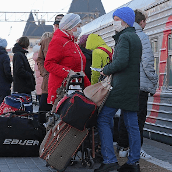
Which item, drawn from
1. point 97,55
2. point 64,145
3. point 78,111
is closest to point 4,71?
point 97,55

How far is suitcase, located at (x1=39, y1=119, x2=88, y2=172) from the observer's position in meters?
4.11

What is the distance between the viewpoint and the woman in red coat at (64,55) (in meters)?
4.66

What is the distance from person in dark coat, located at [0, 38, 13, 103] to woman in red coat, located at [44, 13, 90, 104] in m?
2.39

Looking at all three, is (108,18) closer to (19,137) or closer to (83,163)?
(19,137)

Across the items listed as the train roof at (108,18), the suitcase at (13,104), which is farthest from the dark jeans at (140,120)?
the train roof at (108,18)

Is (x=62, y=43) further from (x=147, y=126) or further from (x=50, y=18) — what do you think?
(x=50, y=18)

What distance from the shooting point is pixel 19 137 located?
5.22m

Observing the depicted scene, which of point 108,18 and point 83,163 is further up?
point 108,18

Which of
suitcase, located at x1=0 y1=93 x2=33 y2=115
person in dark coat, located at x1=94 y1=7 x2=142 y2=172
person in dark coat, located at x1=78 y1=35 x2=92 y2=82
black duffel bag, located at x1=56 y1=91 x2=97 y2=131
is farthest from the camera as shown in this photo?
suitcase, located at x1=0 y1=93 x2=33 y2=115

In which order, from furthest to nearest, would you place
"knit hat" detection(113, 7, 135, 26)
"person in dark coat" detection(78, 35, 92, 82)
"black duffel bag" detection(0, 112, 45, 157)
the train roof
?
the train roof → "person in dark coat" detection(78, 35, 92, 82) → "black duffel bag" detection(0, 112, 45, 157) → "knit hat" detection(113, 7, 135, 26)

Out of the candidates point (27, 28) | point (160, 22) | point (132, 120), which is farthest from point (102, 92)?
point (27, 28)

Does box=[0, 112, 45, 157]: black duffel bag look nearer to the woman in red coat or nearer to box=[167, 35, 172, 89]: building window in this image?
the woman in red coat

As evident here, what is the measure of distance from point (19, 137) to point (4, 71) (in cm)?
211

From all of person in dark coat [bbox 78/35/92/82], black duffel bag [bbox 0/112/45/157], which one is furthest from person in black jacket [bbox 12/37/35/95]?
black duffel bag [bbox 0/112/45/157]
